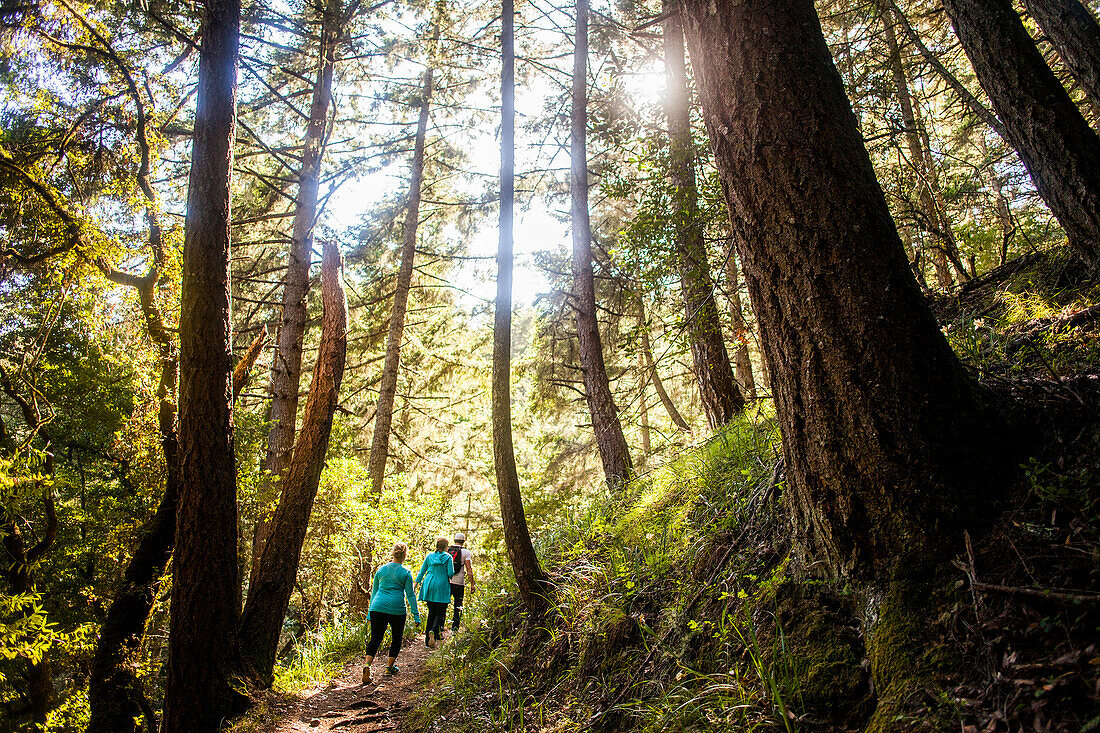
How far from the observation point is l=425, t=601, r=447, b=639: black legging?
8867mm

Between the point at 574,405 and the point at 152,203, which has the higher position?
the point at 152,203

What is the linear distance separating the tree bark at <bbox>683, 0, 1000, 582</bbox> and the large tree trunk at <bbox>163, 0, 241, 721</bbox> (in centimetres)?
498

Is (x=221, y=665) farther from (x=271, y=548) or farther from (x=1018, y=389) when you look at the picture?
(x=1018, y=389)

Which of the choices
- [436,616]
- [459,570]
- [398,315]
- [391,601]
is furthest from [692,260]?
[398,315]


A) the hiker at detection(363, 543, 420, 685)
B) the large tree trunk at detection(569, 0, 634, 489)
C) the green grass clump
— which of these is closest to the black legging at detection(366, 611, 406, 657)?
the hiker at detection(363, 543, 420, 685)

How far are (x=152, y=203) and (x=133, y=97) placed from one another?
1.26m

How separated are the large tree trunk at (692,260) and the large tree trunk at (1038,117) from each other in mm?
2339

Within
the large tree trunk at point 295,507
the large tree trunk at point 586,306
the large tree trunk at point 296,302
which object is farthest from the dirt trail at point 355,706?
the large tree trunk at point 586,306

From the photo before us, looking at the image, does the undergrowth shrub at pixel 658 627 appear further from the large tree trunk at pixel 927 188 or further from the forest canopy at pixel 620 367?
the large tree trunk at pixel 927 188

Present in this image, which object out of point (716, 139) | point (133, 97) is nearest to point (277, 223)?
point (133, 97)

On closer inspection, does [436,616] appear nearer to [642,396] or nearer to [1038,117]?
[642,396]

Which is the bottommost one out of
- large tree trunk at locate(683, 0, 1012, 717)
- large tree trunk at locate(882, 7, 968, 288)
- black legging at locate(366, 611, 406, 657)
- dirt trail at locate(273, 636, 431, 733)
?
dirt trail at locate(273, 636, 431, 733)

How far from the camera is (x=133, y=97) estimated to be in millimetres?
6379

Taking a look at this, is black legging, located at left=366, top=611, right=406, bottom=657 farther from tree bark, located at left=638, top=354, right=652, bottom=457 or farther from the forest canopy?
tree bark, located at left=638, top=354, right=652, bottom=457
